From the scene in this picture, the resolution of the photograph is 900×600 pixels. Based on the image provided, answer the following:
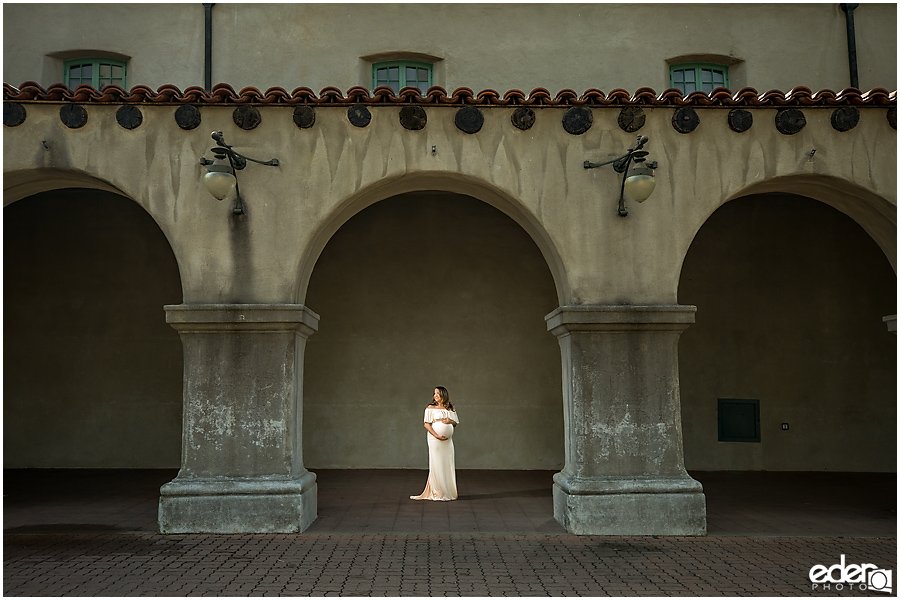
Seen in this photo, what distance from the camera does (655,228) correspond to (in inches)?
342

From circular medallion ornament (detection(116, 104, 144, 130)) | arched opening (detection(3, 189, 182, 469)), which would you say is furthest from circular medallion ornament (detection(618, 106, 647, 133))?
arched opening (detection(3, 189, 182, 469))

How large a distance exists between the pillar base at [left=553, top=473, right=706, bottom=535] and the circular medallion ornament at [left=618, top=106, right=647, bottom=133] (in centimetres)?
410

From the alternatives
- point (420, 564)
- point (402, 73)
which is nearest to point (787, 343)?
point (402, 73)

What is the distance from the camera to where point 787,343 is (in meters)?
14.2

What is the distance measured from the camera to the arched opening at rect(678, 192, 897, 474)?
14.1 meters

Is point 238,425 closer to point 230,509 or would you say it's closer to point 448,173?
point 230,509

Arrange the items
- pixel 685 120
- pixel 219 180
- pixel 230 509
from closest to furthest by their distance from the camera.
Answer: pixel 219 180 < pixel 230 509 < pixel 685 120

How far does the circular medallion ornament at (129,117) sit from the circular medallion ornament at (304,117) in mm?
1783

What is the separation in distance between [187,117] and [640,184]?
5179mm

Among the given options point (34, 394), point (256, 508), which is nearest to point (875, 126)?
point (256, 508)

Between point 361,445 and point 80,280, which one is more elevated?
point 80,280

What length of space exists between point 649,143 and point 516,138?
5.15ft

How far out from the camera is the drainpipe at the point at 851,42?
13.9 metres

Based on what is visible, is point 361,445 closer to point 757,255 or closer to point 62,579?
point 62,579
